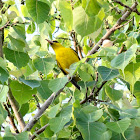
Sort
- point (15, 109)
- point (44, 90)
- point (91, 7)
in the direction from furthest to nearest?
point (15, 109)
point (44, 90)
point (91, 7)

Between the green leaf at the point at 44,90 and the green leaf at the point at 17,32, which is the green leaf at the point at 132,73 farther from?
the green leaf at the point at 44,90

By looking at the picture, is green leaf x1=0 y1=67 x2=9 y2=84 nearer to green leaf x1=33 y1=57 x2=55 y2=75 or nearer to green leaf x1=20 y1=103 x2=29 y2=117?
green leaf x1=33 y1=57 x2=55 y2=75

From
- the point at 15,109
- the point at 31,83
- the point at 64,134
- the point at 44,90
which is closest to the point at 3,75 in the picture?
the point at 31,83

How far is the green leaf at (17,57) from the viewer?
5.61 feet

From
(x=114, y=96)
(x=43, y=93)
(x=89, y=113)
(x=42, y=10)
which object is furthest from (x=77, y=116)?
(x=43, y=93)

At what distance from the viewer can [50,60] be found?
6.02ft

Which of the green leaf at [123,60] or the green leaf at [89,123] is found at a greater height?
the green leaf at [123,60]

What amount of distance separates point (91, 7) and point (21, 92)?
2.44 feet

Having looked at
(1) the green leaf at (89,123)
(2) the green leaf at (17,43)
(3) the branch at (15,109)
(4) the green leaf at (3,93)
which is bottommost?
(3) the branch at (15,109)

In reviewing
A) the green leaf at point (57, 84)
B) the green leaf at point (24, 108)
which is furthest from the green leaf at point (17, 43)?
the green leaf at point (24, 108)

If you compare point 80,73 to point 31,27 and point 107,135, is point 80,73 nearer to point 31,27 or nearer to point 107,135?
point 107,135

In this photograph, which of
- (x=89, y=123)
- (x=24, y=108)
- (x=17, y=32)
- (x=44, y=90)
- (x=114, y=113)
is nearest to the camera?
(x=89, y=123)

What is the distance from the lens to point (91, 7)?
4.35ft

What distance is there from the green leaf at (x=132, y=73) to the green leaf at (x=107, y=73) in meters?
0.12
